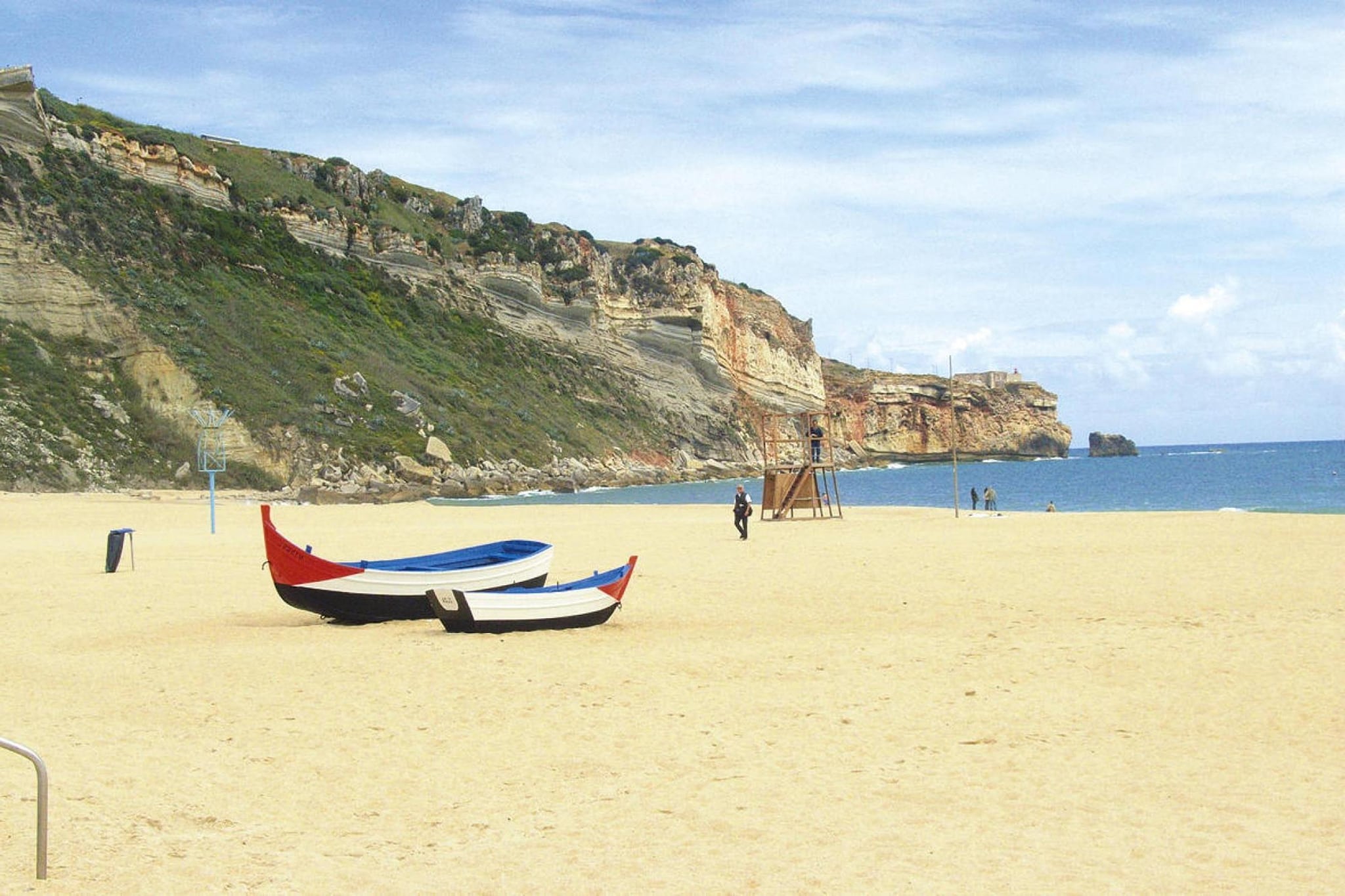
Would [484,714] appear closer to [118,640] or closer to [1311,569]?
[118,640]

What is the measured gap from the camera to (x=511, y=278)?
260 ft

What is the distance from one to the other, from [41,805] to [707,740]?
4.51 metres

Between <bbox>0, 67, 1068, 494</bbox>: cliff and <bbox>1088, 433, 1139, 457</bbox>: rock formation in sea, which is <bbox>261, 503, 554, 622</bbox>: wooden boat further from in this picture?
<bbox>1088, 433, 1139, 457</bbox>: rock formation in sea

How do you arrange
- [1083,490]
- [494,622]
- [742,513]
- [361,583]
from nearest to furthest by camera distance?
[494,622]
[361,583]
[742,513]
[1083,490]

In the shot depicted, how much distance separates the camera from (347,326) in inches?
2511

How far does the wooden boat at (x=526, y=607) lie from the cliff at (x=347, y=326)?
105ft

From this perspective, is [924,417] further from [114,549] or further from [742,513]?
[114,549]

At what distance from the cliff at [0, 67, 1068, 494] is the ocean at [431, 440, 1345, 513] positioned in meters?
6.06

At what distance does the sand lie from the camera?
5801 mm

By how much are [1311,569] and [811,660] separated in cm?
1021

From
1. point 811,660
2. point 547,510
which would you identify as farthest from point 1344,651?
point 547,510

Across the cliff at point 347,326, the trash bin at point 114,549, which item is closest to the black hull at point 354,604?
the trash bin at point 114,549

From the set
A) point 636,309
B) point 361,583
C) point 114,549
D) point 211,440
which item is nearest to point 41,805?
point 361,583

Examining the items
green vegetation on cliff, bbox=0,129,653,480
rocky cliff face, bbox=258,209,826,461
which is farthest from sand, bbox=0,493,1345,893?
rocky cliff face, bbox=258,209,826,461
